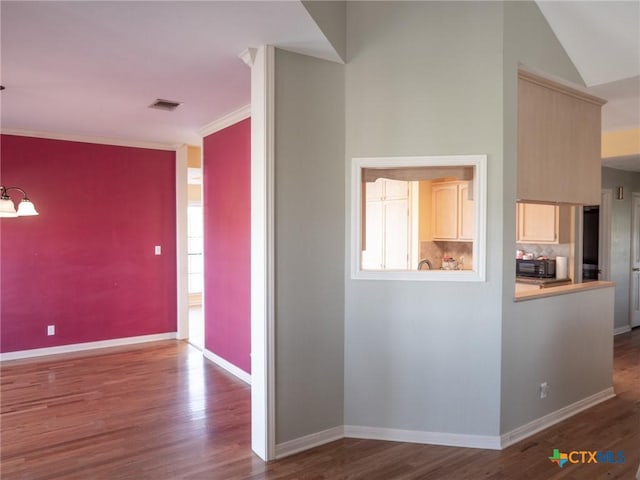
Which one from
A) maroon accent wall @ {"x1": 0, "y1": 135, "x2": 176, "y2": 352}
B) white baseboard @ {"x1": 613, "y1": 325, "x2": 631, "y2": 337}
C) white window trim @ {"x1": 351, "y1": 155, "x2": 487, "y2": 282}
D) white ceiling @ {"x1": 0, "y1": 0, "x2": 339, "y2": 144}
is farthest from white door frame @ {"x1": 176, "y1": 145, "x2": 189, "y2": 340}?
white baseboard @ {"x1": 613, "y1": 325, "x2": 631, "y2": 337}

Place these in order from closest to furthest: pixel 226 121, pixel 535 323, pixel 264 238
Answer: pixel 264 238 < pixel 535 323 < pixel 226 121

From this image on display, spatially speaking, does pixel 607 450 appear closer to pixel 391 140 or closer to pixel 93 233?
pixel 391 140

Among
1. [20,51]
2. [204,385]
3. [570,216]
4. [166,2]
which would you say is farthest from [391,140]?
[570,216]

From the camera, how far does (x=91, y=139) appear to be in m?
5.34

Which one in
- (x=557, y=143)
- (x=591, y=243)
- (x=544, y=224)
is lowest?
(x=591, y=243)

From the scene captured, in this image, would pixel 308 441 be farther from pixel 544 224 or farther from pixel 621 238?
pixel 621 238

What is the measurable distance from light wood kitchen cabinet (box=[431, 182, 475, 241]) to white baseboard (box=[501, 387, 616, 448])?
2.19m

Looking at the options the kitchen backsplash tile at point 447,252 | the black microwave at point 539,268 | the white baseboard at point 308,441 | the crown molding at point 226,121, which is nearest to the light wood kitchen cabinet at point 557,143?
the black microwave at point 539,268

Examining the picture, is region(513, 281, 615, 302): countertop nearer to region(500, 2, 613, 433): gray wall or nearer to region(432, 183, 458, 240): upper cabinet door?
region(500, 2, 613, 433): gray wall

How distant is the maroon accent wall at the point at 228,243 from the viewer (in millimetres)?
4332

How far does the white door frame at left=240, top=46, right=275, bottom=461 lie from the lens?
109 inches

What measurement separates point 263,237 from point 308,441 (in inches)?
55.0

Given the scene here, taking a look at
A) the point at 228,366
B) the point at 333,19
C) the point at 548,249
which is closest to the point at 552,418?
the point at 548,249

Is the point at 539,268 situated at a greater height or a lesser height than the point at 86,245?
lesser
